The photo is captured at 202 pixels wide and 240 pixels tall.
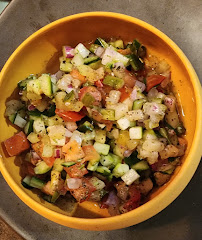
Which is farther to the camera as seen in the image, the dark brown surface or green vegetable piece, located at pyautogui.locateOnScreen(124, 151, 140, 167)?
the dark brown surface

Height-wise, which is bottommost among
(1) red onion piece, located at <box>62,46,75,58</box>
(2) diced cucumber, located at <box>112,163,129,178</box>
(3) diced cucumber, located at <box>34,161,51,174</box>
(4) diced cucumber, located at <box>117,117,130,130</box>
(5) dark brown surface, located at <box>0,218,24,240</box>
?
(5) dark brown surface, located at <box>0,218,24,240</box>

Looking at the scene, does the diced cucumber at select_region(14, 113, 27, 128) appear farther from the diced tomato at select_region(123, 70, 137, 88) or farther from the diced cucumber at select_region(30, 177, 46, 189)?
the diced tomato at select_region(123, 70, 137, 88)

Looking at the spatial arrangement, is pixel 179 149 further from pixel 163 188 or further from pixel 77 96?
pixel 77 96

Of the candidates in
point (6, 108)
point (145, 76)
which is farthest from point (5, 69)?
point (145, 76)

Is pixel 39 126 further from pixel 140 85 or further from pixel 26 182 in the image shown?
pixel 140 85

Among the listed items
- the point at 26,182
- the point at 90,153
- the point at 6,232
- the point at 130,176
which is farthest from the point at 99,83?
the point at 6,232

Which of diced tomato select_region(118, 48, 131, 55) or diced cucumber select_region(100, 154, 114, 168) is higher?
diced tomato select_region(118, 48, 131, 55)

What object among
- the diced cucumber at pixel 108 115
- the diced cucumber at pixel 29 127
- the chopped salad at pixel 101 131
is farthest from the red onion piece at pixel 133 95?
the diced cucumber at pixel 29 127

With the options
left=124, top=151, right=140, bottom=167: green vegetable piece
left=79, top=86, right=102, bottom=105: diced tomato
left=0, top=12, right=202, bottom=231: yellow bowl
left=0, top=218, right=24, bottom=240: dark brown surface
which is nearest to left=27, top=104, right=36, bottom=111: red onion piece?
left=0, top=12, right=202, bottom=231: yellow bowl
